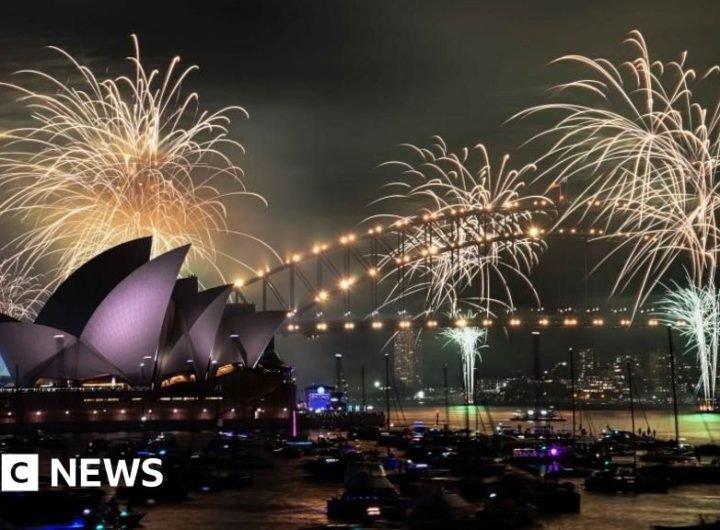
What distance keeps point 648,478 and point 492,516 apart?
732 inches

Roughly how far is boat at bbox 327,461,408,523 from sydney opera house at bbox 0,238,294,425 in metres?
54.8

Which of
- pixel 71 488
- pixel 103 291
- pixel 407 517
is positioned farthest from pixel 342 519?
pixel 103 291

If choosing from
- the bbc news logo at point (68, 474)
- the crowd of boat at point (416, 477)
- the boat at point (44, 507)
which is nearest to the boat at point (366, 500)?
the crowd of boat at point (416, 477)

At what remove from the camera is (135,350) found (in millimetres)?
106750

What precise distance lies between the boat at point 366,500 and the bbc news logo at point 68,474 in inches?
342

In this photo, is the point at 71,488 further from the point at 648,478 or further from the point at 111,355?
the point at 111,355

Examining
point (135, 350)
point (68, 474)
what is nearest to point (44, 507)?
point (68, 474)

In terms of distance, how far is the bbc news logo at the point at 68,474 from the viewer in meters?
40.1

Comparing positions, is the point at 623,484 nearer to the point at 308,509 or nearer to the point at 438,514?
the point at 308,509

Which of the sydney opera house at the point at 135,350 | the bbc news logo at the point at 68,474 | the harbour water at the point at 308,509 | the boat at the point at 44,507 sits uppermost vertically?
the sydney opera house at the point at 135,350

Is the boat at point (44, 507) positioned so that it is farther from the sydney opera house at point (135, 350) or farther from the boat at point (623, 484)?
the sydney opera house at point (135, 350)

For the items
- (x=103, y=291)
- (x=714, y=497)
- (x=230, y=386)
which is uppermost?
(x=103, y=291)

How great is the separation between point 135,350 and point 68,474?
58.3 m

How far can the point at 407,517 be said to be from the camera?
41.2 m
